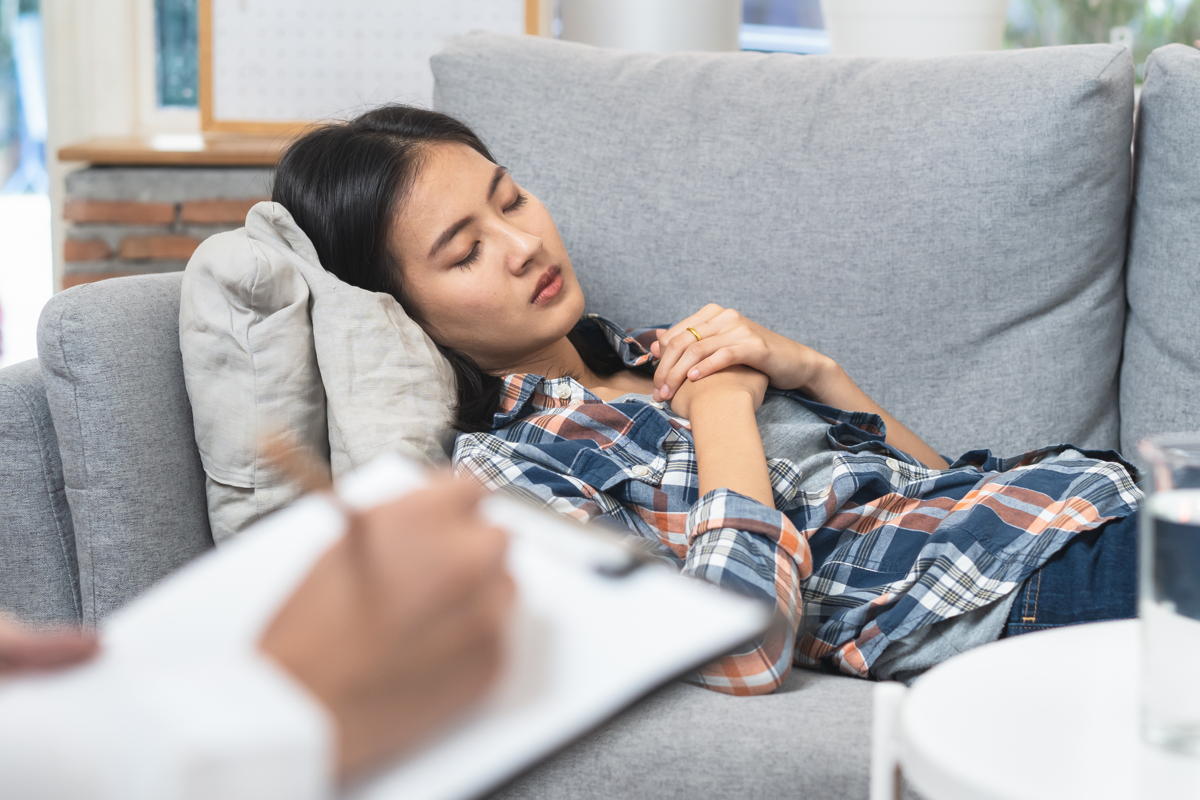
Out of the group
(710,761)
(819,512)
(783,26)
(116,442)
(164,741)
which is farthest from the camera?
(783,26)

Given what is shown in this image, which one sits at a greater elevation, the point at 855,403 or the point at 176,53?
the point at 176,53

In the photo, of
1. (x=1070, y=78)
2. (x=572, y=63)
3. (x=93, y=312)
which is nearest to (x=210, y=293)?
(x=93, y=312)

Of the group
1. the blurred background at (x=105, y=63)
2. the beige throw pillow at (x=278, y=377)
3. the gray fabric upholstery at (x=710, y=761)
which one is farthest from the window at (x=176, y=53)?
the gray fabric upholstery at (x=710, y=761)

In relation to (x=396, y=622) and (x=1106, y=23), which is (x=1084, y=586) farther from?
(x=1106, y=23)

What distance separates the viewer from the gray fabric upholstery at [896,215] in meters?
1.40

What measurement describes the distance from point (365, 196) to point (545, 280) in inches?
8.7

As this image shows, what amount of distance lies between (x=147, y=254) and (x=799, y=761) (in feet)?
5.97

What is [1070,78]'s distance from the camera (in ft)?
4.55

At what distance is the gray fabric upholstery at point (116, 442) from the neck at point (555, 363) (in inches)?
16.6

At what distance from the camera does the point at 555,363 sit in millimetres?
1391

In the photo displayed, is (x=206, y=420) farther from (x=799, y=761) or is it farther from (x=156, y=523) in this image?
(x=799, y=761)

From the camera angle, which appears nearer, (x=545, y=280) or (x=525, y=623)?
(x=525, y=623)

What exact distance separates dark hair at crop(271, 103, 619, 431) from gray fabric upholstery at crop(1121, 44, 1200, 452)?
81 centimetres

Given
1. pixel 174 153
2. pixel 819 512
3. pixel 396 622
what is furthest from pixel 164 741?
pixel 174 153
